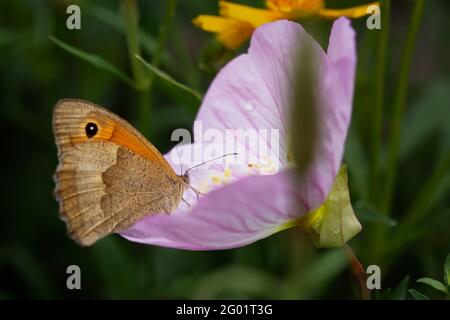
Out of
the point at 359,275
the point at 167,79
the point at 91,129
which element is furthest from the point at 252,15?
the point at 359,275

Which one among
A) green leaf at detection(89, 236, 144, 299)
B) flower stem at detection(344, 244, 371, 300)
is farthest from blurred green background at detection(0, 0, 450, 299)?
flower stem at detection(344, 244, 371, 300)

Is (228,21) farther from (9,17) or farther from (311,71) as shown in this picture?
(9,17)

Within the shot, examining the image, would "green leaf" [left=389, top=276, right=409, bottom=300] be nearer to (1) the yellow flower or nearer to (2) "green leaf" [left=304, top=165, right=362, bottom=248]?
(2) "green leaf" [left=304, top=165, right=362, bottom=248]

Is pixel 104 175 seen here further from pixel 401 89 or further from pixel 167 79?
pixel 401 89

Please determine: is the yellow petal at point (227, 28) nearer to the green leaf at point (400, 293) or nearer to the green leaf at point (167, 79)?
the green leaf at point (167, 79)

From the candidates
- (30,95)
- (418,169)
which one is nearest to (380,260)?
(418,169)

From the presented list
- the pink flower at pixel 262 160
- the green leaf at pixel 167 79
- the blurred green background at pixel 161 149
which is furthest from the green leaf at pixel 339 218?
the blurred green background at pixel 161 149
